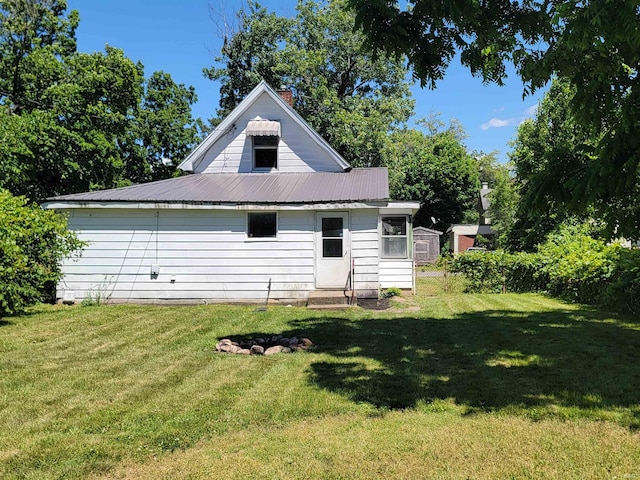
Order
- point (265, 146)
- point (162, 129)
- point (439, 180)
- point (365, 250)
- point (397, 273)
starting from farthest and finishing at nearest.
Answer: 1. point (439, 180)
2. point (162, 129)
3. point (265, 146)
4. point (397, 273)
5. point (365, 250)

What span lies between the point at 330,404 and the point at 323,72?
93.1 ft

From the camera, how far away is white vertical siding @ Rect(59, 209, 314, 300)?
12.9 metres

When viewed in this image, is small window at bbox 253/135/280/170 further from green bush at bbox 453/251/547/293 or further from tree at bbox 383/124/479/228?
tree at bbox 383/124/479/228

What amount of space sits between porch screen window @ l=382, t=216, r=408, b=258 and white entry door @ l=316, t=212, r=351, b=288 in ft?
10.4

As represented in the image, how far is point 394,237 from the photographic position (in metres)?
15.6

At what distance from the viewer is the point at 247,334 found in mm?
8633

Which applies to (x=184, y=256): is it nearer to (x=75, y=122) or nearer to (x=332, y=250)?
(x=332, y=250)

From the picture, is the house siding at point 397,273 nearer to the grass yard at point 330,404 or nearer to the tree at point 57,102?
the grass yard at point 330,404

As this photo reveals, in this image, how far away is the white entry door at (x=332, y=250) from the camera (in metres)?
12.8

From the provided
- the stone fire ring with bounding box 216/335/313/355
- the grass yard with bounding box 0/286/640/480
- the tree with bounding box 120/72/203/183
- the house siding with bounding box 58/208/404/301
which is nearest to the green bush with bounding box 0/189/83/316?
the grass yard with bounding box 0/286/640/480

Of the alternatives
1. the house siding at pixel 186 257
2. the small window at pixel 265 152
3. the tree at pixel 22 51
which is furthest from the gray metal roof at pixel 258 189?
the tree at pixel 22 51

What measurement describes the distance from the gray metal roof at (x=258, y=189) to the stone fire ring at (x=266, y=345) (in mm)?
5326

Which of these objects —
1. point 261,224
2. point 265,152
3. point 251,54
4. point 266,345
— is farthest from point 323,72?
point 266,345

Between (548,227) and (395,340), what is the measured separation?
16213 millimetres
